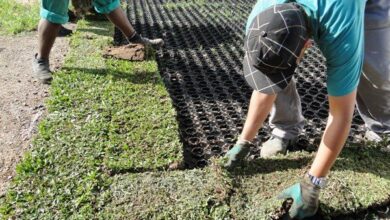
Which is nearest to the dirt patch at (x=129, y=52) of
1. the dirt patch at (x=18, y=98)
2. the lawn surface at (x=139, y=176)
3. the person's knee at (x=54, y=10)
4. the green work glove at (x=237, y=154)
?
the dirt patch at (x=18, y=98)

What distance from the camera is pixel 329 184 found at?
2234 mm

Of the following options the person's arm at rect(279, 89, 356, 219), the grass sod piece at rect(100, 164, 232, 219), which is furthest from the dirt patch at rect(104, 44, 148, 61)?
the person's arm at rect(279, 89, 356, 219)

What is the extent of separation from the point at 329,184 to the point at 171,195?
0.83 metres

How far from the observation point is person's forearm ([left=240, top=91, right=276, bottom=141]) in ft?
6.41

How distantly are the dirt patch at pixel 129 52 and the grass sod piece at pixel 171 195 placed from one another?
170cm

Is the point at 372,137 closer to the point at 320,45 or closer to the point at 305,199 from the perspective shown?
the point at 305,199

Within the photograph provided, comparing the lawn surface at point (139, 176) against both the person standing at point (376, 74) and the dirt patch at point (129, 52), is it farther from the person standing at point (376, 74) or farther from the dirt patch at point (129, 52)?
the dirt patch at point (129, 52)

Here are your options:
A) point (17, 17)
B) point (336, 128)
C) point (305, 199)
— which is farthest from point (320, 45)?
point (17, 17)

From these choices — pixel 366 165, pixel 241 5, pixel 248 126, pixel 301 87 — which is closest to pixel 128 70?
pixel 301 87

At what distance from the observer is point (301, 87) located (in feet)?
11.3

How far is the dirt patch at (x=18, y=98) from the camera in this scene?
8.61 feet

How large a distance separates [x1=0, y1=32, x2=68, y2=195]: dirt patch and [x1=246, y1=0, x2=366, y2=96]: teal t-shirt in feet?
5.84

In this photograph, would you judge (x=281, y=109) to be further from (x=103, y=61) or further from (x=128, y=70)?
(x=103, y=61)

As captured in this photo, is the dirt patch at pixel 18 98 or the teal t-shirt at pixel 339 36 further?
the dirt patch at pixel 18 98
